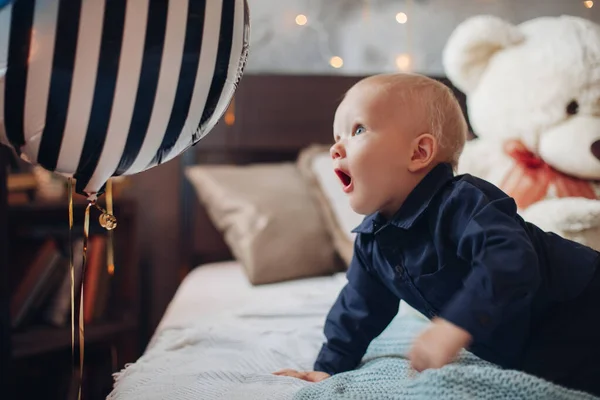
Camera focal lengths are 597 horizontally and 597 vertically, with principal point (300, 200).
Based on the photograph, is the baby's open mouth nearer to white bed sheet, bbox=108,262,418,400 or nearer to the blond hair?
Answer: the blond hair

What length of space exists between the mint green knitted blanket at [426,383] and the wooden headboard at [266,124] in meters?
1.09

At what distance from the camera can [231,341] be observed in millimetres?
1121

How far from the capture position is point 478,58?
138 cm

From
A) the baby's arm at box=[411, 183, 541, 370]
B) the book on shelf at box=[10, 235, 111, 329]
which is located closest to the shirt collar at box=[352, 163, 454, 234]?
the baby's arm at box=[411, 183, 541, 370]

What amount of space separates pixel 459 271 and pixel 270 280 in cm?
79

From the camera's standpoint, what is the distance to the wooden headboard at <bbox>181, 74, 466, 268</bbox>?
198 centimetres

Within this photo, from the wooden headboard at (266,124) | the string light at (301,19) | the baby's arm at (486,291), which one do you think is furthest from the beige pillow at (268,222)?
the baby's arm at (486,291)

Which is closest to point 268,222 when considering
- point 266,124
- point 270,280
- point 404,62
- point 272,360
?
point 270,280

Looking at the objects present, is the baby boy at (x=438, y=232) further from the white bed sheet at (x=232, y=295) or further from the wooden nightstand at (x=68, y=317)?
the wooden nightstand at (x=68, y=317)

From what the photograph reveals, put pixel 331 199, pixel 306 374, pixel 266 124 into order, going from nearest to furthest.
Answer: pixel 306 374, pixel 331 199, pixel 266 124

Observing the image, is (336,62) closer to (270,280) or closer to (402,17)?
(402,17)

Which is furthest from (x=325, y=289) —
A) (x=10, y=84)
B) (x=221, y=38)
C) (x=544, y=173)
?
(x=10, y=84)

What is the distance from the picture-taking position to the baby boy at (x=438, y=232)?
82cm

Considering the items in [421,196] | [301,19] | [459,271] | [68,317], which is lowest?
[68,317]
